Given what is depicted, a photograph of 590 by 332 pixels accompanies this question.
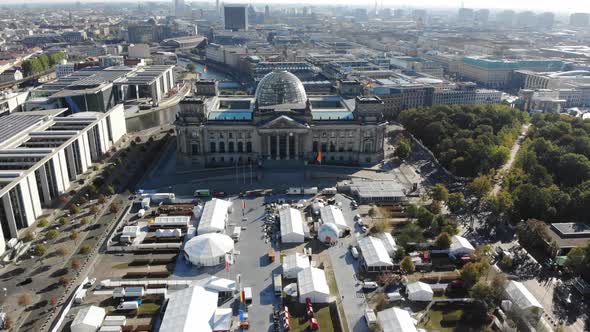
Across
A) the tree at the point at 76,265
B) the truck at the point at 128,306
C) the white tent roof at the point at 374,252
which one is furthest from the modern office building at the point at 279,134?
the truck at the point at 128,306

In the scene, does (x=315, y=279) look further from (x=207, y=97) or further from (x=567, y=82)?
(x=567, y=82)

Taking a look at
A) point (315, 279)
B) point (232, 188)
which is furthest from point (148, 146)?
point (315, 279)

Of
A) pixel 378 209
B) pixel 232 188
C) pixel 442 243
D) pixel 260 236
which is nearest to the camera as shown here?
pixel 442 243

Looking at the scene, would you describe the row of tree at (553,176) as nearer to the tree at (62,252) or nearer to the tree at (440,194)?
the tree at (440,194)

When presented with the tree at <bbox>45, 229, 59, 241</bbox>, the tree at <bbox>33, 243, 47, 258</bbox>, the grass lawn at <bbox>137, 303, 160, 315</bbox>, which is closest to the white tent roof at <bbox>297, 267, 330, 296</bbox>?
the grass lawn at <bbox>137, 303, 160, 315</bbox>

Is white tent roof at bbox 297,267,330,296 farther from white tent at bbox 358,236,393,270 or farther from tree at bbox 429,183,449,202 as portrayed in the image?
tree at bbox 429,183,449,202

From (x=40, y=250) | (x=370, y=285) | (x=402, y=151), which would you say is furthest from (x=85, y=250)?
(x=402, y=151)

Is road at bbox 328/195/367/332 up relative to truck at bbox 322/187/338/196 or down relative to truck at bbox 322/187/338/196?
down
